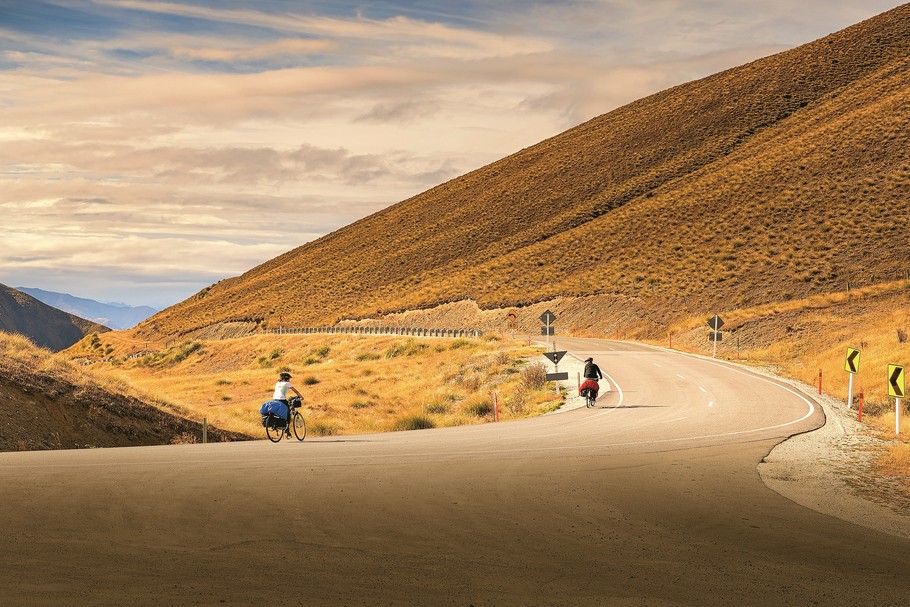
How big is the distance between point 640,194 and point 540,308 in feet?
90.5

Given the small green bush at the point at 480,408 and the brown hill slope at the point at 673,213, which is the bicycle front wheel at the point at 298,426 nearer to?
the small green bush at the point at 480,408

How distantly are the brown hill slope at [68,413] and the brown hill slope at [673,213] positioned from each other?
160 feet

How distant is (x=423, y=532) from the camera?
9.66 meters

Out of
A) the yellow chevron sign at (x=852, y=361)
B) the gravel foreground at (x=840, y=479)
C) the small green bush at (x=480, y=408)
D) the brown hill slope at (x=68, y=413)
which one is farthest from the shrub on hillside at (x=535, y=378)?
the gravel foreground at (x=840, y=479)

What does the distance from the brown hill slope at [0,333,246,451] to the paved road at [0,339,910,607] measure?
394 cm

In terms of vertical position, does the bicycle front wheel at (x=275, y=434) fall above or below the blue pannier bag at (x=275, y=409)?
below

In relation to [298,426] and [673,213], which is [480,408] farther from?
[673,213]

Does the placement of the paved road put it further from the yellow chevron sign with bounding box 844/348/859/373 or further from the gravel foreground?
the yellow chevron sign with bounding box 844/348/859/373

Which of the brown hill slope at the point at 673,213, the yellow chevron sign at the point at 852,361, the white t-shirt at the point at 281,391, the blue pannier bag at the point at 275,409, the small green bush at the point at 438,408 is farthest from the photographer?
the brown hill slope at the point at 673,213

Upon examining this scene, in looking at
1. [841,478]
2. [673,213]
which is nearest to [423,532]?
[841,478]

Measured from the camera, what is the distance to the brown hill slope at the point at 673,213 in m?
70.1

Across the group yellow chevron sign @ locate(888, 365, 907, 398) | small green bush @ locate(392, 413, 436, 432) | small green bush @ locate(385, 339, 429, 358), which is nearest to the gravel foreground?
yellow chevron sign @ locate(888, 365, 907, 398)

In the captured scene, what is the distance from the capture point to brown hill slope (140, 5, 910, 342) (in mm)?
70125

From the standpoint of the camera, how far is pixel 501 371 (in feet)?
141
